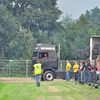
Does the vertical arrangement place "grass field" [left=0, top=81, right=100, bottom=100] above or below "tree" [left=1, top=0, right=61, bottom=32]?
below

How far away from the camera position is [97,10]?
97.4 meters

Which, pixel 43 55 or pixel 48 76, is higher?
pixel 43 55

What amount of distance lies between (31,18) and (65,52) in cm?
1596

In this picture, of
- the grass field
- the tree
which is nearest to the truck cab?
the grass field

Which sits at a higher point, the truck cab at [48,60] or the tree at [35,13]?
the tree at [35,13]

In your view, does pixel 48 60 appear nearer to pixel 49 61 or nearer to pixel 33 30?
pixel 49 61

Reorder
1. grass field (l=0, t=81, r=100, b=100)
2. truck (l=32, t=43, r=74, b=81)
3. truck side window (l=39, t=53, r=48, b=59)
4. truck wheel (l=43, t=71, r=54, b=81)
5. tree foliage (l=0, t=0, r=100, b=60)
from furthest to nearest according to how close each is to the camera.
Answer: tree foliage (l=0, t=0, r=100, b=60)
truck side window (l=39, t=53, r=48, b=59)
truck (l=32, t=43, r=74, b=81)
truck wheel (l=43, t=71, r=54, b=81)
grass field (l=0, t=81, r=100, b=100)

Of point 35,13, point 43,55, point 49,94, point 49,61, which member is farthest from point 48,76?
point 35,13

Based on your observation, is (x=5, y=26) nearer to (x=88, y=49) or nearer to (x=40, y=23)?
(x=40, y=23)

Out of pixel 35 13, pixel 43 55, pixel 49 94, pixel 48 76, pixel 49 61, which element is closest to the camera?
pixel 49 94

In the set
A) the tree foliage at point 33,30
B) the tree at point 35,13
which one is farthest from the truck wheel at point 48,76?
the tree at point 35,13

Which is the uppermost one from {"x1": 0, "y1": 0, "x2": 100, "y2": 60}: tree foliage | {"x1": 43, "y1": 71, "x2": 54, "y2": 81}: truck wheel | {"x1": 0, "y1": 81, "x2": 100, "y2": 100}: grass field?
{"x1": 0, "y1": 0, "x2": 100, "y2": 60}: tree foliage

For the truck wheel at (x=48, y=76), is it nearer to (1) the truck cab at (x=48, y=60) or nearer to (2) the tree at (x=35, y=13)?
(1) the truck cab at (x=48, y=60)

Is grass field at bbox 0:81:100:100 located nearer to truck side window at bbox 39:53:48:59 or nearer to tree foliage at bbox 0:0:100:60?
truck side window at bbox 39:53:48:59
